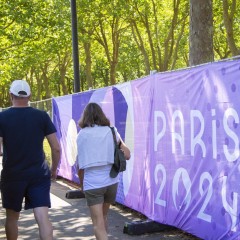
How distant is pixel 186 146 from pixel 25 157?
2.01 meters

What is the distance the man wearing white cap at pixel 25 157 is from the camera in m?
4.63

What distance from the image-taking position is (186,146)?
5.85 m

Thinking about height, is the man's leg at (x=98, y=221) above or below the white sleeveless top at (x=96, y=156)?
below

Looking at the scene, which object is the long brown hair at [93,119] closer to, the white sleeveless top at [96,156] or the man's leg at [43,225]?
the white sleeveless top at [96,156]

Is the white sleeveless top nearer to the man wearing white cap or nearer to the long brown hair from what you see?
the long brown hair

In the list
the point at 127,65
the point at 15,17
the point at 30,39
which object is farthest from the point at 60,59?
the point at 15,17

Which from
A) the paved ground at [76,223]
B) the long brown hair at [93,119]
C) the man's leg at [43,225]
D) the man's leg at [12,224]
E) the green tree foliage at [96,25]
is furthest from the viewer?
the green tree foliage at [96,25]

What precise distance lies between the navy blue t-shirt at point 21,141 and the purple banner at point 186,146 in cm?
179

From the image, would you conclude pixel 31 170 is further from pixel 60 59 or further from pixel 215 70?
pixel 60 59

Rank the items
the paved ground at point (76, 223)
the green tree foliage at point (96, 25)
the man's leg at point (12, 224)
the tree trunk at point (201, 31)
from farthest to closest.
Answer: the green tree foliage at point (96, 25) → the tree trunk at point (201, 31) → the paved ground at point (76, 223) → the man's leg at point (12, 224)

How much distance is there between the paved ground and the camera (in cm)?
642

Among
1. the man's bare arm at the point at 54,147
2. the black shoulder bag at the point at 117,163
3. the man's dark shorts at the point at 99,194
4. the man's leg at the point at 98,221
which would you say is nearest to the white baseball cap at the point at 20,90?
the man's bare arm at the point at 54,147

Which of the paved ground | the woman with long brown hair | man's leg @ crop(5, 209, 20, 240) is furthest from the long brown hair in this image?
the paved ground

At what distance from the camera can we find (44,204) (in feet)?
15.3
